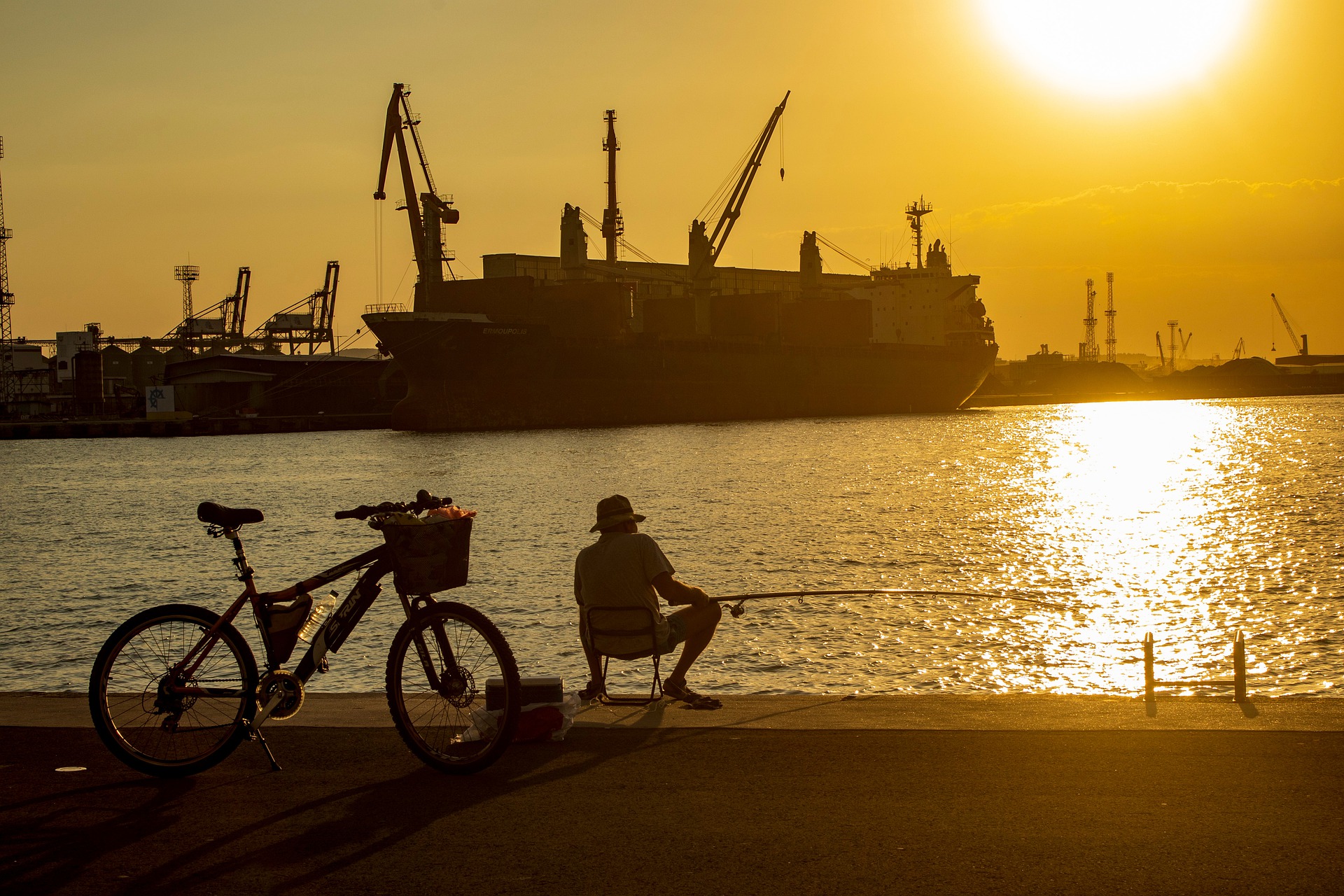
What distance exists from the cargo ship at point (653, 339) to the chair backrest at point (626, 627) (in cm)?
6689

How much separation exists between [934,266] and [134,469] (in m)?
72.6

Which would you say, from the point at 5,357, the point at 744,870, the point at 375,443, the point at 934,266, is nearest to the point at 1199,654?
the point at 744,870

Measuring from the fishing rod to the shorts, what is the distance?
1.14ft

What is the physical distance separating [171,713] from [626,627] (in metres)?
2.11

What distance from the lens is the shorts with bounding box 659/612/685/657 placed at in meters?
5.94

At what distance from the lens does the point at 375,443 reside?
216 feet

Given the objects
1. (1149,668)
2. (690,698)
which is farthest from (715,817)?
(1149,668)

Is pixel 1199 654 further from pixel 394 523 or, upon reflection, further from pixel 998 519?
pixel 998 519

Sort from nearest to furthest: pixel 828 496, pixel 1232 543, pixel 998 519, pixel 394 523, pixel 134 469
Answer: pixel 394 523 → pixel 1232 543 → pixel 998 519 → pixel 828 496 → pixel 134 469

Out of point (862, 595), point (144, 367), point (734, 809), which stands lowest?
point (862, 595)

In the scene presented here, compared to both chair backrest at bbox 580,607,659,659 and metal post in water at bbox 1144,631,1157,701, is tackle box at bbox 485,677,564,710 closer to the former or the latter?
chair backrest at bbox 580,607,659,659

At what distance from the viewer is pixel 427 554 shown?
191 inches

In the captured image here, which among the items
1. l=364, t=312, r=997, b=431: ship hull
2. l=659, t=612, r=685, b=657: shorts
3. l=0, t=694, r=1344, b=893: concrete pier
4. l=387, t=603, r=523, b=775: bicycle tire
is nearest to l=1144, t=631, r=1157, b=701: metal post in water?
l=0, t=694, r=1344, b=893: concrete pier

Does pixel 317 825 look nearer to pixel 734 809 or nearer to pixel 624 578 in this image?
pixel 734 809
